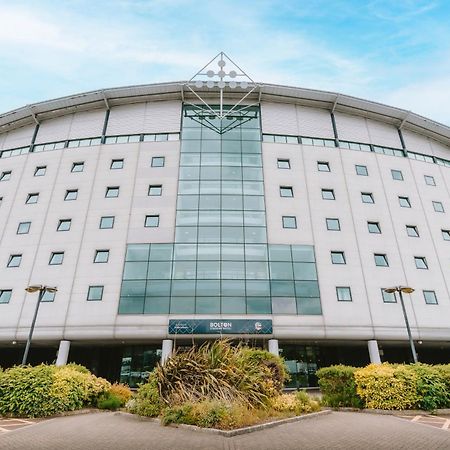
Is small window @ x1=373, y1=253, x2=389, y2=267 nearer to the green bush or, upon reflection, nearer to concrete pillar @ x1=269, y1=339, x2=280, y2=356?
concrete pillar @ x1=269, y1=339, x2=280, y2=356

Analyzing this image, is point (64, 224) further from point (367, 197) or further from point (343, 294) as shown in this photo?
point (367, 197)

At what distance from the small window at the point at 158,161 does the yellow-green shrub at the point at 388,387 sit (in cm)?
2104

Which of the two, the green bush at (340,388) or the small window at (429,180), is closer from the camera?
the green bush at (340,388)

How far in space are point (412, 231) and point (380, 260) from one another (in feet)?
14.7

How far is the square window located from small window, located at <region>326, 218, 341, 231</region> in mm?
3564

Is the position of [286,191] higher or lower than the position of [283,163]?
lower

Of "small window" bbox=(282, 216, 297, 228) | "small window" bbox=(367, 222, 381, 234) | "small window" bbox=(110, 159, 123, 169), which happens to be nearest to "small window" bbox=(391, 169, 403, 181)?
"small window" bbox=(367, 222, 381, 234)

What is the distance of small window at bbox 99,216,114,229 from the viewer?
966 inches

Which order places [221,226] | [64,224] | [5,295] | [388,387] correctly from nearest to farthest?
[388,387] → [5,295] → [221,226] → [64,224]

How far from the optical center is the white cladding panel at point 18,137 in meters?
30.7

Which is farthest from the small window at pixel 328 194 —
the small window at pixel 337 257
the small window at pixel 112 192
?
Result: the small window at pixel 112 192

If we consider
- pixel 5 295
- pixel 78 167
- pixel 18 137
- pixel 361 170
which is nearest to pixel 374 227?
pixel 361 170

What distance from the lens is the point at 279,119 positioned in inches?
1176

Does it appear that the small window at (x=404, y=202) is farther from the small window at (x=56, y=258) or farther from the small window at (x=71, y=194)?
the small window at (x=56, y=258)
